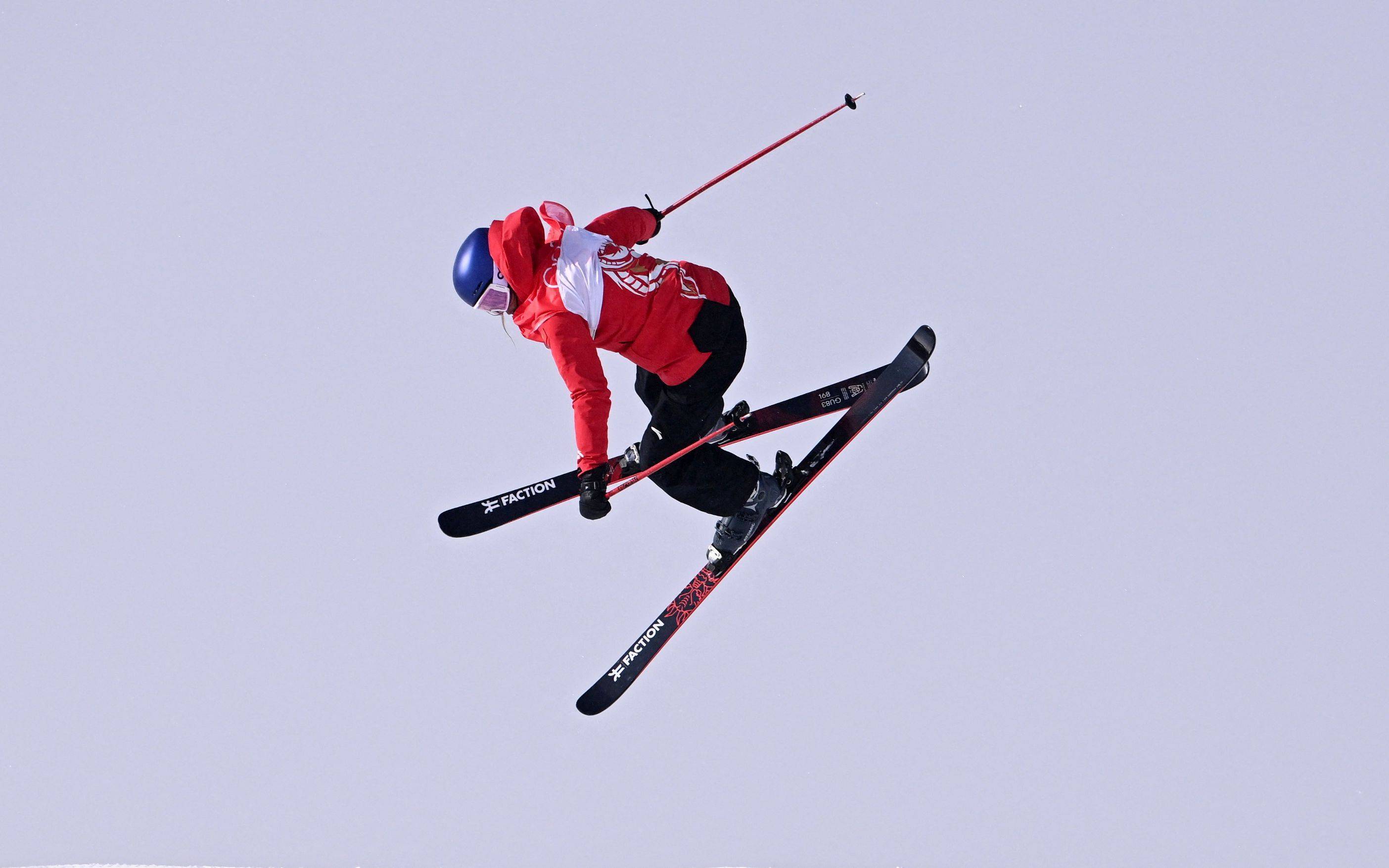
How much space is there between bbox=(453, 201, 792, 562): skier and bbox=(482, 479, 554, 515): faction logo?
13.3 inches

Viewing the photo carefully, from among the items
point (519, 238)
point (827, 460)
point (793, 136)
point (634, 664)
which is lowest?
point (634, 664)

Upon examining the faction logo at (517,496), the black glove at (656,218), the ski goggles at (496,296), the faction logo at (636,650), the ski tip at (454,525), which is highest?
the black glove at (656,218)

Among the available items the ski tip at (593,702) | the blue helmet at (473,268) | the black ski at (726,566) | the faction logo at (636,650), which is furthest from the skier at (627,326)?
the ski tip at (593,702)

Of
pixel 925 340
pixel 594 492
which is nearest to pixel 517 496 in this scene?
pixel 594 492

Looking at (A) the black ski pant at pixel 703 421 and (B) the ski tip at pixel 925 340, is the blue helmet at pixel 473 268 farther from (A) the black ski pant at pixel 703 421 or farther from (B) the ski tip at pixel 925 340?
(B) the ski tip at pixel 925 340

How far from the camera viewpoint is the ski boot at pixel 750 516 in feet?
14.3

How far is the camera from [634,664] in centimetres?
452

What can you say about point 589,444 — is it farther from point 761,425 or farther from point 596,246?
point 761,425

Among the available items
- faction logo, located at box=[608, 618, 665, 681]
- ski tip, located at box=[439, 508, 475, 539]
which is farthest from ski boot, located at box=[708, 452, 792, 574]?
ski tip, located at box=[439, 508, 475, 539]

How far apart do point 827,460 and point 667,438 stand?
2.27 feet

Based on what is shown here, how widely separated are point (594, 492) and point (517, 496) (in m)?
0.64

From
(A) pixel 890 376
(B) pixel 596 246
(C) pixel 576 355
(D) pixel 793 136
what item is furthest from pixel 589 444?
(D) pixel 793 136

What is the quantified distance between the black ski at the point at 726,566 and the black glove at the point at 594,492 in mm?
860

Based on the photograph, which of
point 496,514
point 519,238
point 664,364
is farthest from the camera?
point 496,514
